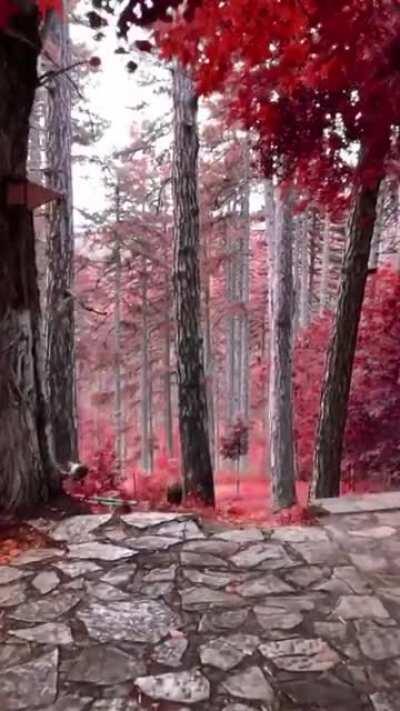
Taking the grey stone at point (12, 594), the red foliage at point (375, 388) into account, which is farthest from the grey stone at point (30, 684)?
the red foliage at point (375, 388)

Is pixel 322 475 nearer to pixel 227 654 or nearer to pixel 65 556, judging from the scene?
pixel 65 556

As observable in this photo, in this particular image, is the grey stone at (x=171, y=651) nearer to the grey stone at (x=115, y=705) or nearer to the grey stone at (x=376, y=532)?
the grey stone at (x=115, y=705)

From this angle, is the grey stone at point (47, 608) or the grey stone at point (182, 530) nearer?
the grey stone at point (47, 608)

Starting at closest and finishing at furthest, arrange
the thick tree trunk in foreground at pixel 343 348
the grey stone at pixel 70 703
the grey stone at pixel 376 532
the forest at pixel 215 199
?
the grey stone at pixel 70 703 → the grey stone at pixel 376 532 → the forest at pixel 215 199 → the thick tree trunk in foreground at pixel 343 348

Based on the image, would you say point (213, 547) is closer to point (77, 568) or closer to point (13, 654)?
point (77, 568)

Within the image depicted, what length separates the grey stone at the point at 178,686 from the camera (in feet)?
6.95

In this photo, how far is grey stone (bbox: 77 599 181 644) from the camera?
254cm

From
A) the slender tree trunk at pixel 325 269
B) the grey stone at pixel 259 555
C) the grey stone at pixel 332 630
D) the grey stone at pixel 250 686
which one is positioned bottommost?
the grey stone at pixel 259 555

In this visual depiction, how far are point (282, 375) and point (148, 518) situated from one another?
508 cm

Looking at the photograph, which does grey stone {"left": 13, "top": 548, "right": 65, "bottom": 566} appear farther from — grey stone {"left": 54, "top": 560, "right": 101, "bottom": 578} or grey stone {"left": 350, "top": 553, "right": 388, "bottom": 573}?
grey stone {"left": 350, "top": 553, "right": 388, "bottom": 573}

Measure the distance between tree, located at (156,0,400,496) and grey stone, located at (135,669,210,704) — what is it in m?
3.69

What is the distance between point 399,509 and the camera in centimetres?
443

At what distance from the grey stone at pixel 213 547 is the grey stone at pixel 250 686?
1189 millimetres

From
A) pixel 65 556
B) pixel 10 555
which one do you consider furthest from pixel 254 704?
pixel 10 555
